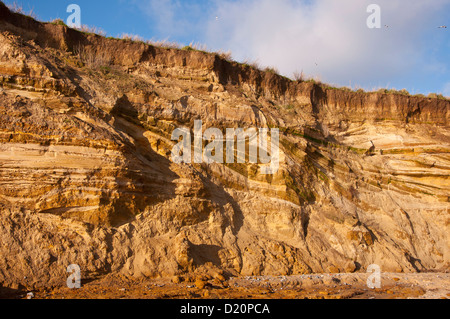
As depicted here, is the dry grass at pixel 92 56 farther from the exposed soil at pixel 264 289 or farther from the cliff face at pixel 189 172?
the exposed soil at pixel 264 289

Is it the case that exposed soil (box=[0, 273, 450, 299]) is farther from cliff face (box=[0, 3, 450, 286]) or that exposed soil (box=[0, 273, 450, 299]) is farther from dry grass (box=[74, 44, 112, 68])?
Answer: dry grass (box=[74, 44, 112, 68])

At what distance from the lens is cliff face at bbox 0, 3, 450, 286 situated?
765 cm

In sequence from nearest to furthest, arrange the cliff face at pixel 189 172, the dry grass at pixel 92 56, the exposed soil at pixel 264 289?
1. the exposed soil at pixel 264 289
2. the cliff face at pixel 189 172
3. the dry grass at pixel 92 56

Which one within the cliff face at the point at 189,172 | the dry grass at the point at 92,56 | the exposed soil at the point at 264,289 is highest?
the dry grass at the point at 92,56

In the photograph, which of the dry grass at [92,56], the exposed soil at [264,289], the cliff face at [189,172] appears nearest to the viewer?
the exposed soil at [264,289]

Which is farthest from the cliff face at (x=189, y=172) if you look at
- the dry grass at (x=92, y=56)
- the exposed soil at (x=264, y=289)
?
the exposed soil at (x=264, y=289)

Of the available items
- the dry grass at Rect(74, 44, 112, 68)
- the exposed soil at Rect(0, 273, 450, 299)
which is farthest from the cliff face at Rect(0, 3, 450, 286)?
the exposed soil at Rect(0, 273, 450, 299)

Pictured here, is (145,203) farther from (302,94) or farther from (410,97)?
(410,97)

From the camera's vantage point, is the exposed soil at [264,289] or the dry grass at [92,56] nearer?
the exposed soil at [264,289]

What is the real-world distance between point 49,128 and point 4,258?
2834 millimetres

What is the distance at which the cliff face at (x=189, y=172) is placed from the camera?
7.65 metres

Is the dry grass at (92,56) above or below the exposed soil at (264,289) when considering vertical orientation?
above
